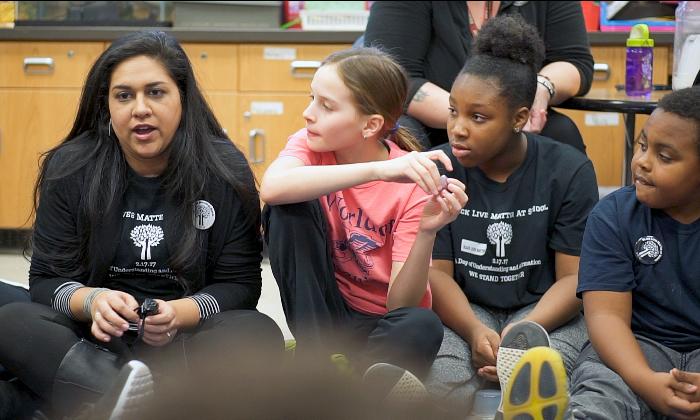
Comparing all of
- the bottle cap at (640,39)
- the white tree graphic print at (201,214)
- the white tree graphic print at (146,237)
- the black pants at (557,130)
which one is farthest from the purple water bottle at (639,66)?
the white tree graphic print at (146,237)

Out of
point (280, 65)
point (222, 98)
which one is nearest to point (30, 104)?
point (222, 98)

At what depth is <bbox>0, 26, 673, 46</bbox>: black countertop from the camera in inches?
150

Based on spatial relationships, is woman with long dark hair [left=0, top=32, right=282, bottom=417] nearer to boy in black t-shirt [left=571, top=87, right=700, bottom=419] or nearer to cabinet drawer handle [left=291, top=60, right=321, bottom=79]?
boy in black t-shirt [left=571, top=87, right=700, bottom=419]

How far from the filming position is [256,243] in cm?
201

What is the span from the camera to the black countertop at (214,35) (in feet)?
12.5

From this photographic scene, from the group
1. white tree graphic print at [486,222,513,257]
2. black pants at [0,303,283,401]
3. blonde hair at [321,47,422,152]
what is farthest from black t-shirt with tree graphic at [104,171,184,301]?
white tree graphic print at [486,222,513,257]

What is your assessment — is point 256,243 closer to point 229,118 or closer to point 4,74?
point 229,118

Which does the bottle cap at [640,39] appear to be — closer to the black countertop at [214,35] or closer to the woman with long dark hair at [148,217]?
the black countertop at [214,35]

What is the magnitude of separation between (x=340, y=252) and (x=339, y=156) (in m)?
0.20

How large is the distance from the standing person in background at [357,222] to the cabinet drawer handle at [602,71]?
198cm

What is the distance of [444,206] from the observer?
5.66 feet

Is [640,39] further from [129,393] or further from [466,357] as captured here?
[129,393]

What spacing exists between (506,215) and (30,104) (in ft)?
8.30

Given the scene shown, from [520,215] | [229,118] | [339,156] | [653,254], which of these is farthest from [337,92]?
[229,118]
